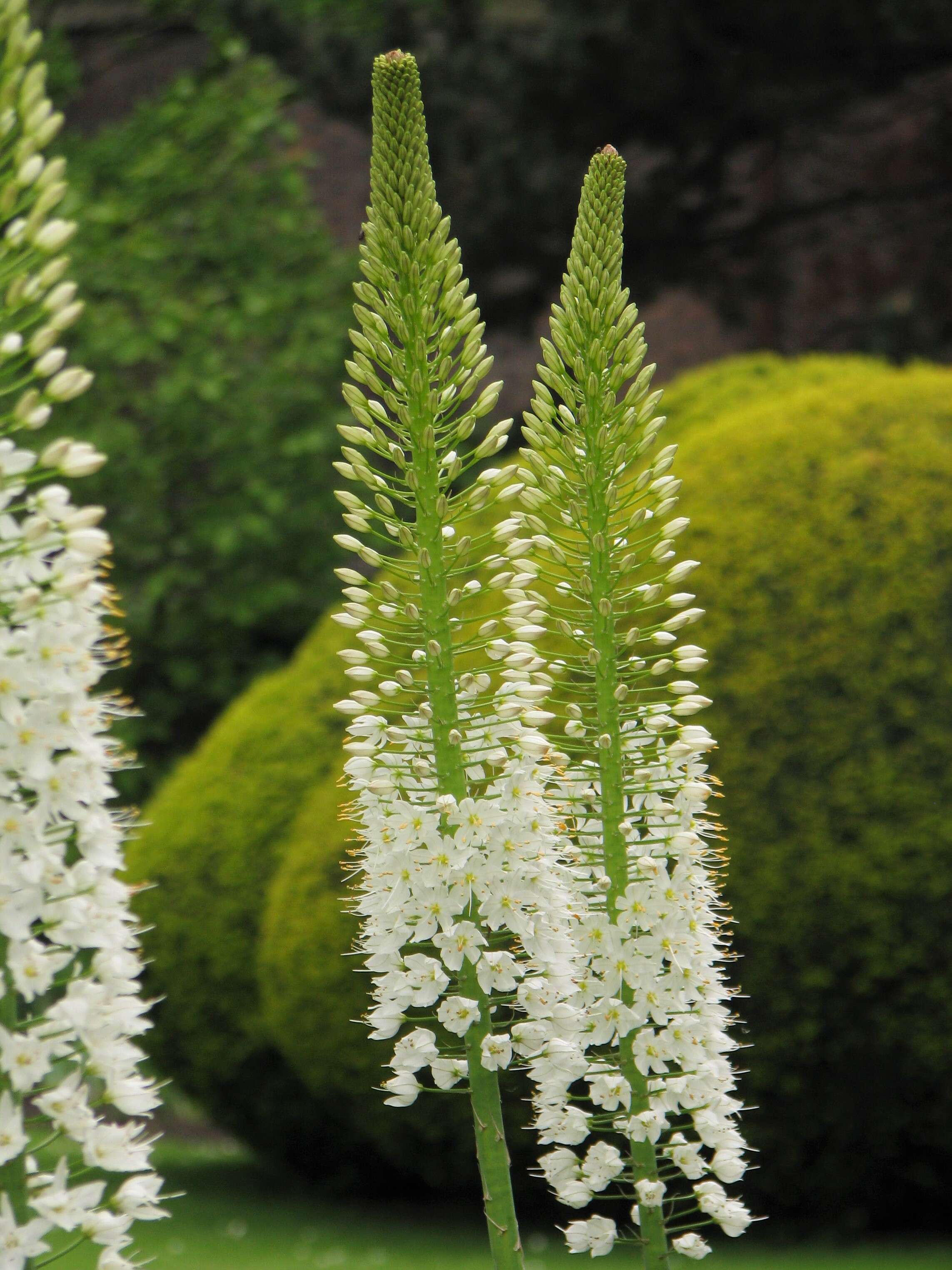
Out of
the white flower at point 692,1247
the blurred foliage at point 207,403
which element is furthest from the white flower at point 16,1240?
the blurred foliage at point 207,403

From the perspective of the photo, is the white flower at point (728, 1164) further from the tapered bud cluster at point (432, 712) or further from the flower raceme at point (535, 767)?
the tapered bud cluster at point (432, 712)

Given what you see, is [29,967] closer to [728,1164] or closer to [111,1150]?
[111,1150]

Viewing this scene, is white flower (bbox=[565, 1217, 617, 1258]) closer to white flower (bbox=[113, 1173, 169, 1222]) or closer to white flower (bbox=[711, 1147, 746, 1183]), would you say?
white flower (bbox=[711, 1147, 746, 1183])

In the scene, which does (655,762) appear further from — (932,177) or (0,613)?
(932,177)

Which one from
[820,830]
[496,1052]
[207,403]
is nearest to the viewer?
[496,1052]

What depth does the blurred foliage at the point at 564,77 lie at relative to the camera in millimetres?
11172

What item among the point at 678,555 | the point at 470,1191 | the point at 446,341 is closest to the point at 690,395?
the point at 678,555

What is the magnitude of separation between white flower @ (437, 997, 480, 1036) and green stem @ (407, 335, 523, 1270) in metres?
0.02

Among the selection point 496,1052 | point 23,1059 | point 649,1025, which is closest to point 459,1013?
point 496,1052

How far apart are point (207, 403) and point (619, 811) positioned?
8212mm

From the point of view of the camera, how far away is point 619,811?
280 cm

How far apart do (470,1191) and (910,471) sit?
12.7 feet

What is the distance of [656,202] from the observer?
12.1 metres

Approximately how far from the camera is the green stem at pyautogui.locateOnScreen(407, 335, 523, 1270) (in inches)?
102
